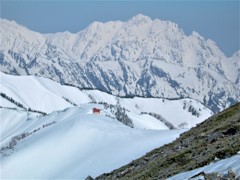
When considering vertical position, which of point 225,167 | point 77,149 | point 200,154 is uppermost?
point 77,149

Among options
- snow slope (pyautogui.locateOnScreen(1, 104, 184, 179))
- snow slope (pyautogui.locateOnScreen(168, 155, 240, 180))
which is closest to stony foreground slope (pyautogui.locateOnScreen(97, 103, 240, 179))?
snow slope (pyautogui.locateOnScreen(168, 155, 240, 180))

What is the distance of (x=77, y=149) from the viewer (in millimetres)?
149875

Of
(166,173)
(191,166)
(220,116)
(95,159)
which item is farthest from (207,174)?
(95,159)

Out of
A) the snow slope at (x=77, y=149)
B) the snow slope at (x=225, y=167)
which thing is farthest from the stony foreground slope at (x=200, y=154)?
the snow slope at (x=77, y=149)

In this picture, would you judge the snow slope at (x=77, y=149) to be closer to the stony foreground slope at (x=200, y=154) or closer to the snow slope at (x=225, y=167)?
Answer: the stony foreground slope at (x=200, y=154)

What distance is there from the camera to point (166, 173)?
28.0 meters

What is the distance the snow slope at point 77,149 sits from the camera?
4437 inches

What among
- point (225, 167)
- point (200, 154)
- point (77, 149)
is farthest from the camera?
point (77, 149)

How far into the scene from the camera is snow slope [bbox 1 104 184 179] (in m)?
113

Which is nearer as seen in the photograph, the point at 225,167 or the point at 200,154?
the point at 225,167

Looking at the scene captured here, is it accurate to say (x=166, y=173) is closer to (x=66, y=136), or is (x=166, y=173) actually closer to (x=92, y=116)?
(x=66, y=136)

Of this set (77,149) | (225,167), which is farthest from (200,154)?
(77,149)

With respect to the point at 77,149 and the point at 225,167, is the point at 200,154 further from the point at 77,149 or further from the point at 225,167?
the point at 77,149

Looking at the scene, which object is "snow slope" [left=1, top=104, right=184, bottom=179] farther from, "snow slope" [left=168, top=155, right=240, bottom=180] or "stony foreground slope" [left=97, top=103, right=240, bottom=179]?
"snow slope" [left=168, top=155, right=240, bottom=180]
